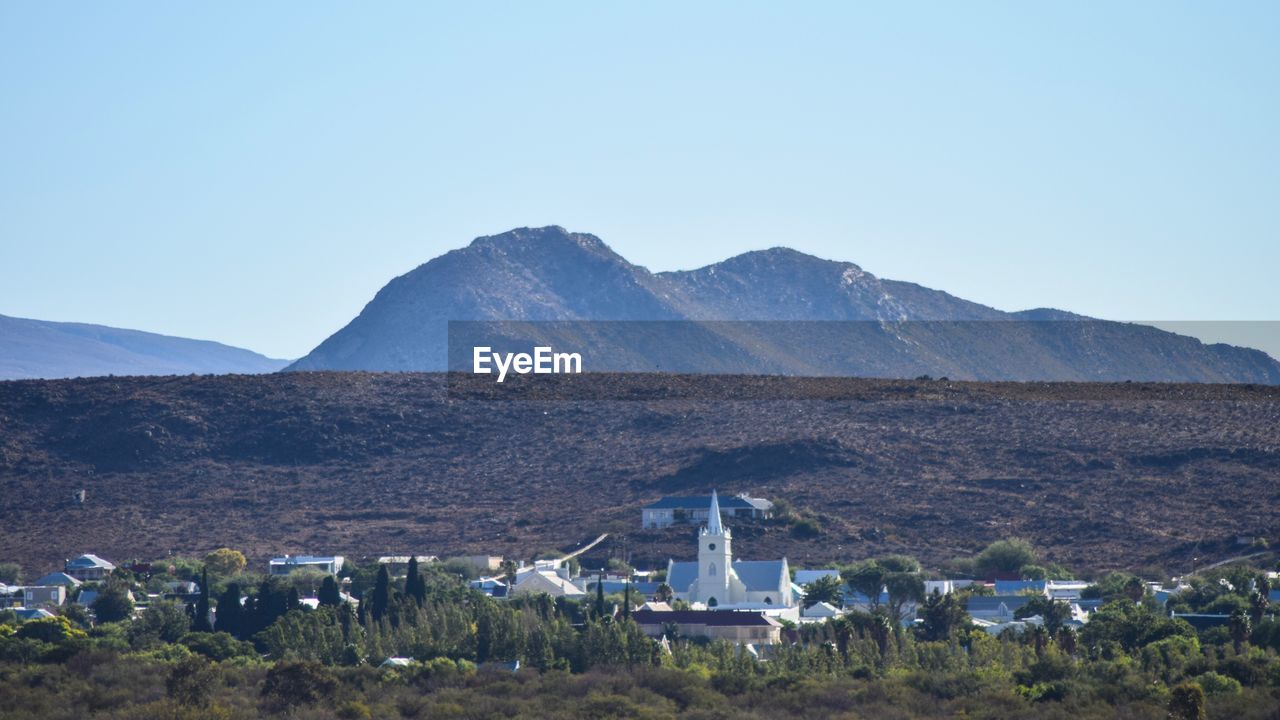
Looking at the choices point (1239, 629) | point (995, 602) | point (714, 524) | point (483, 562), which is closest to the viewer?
point (1239, 629)

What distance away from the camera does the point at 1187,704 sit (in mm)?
64000

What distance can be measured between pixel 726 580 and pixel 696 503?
2469cm

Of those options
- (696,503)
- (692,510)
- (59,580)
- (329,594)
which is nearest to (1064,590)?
(692,510)

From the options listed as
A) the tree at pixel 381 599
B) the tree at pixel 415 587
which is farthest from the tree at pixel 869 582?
the tree at pixel 381 599

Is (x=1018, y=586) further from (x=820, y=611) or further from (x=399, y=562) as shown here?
(x=399, y=562)

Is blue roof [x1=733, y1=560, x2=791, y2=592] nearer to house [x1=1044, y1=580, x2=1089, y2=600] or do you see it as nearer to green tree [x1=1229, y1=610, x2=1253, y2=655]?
house [x1=1044, y1=580, x2=1089, y2=600]

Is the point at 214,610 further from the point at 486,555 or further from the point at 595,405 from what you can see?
the point at 595,405

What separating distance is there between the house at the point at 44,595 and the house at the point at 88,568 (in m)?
7.90

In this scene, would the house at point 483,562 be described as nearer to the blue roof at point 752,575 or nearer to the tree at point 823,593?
the blue roof at point 752,575

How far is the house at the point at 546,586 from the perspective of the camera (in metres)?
98.2

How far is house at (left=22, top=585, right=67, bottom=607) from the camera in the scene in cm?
10212

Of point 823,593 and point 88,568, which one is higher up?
point 823,593

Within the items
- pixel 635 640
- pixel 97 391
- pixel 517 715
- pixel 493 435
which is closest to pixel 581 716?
pixel 517 715

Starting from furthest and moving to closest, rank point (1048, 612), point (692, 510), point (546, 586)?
point (692, 510), point (546, 586), point (1048, 612)
